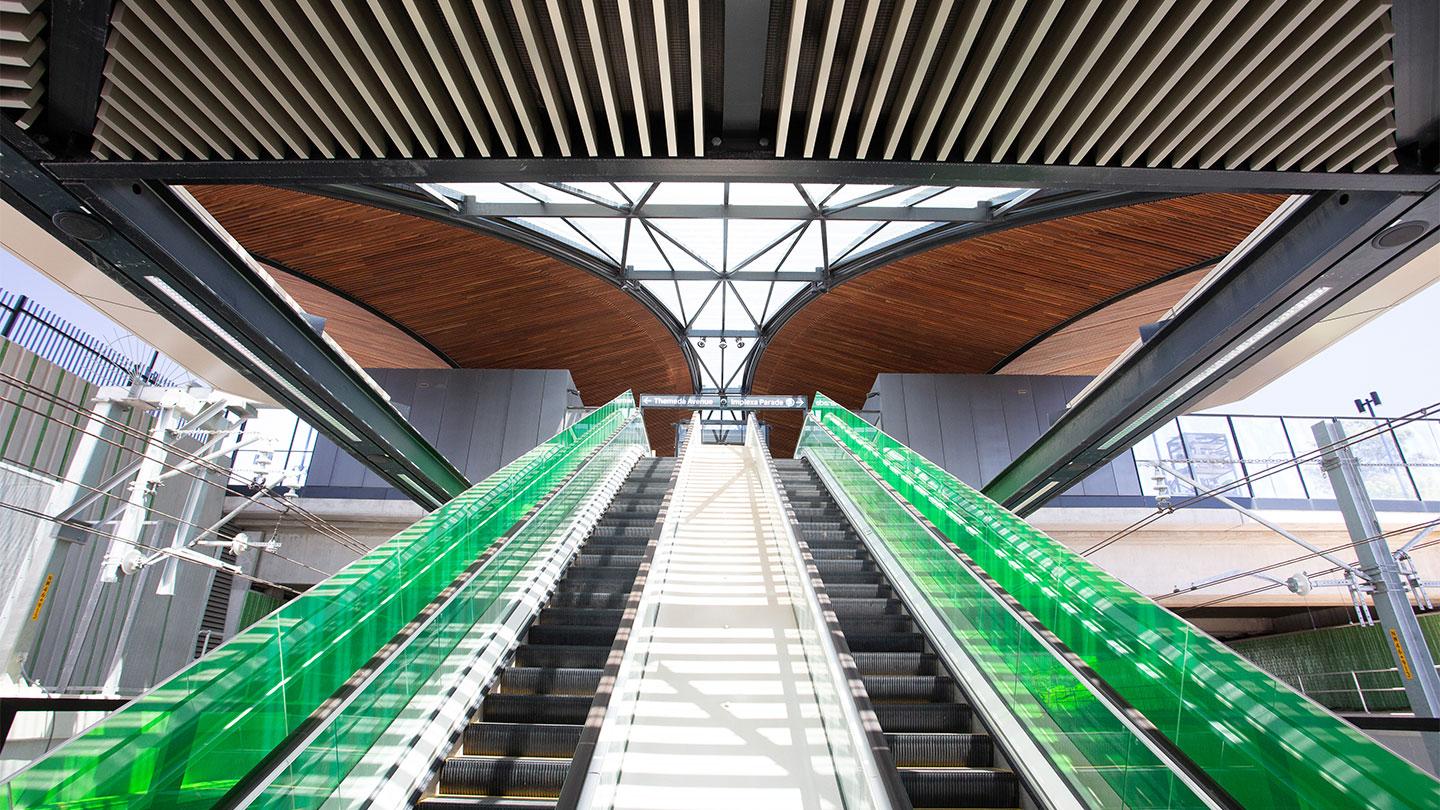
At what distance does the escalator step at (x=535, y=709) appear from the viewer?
4.92m

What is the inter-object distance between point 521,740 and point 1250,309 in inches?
246

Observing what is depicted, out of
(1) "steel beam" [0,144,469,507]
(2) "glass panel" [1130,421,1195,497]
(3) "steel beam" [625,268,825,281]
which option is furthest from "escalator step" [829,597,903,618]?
(2) "glass panel" [1130,421,1195,497]

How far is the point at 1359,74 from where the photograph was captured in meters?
3.78

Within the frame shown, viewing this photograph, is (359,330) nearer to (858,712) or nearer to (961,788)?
(858,712)

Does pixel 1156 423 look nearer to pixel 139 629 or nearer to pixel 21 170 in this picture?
Answer: pixel 21 170

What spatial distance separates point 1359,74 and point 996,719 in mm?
3803

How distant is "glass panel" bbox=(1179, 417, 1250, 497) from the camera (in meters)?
17.4

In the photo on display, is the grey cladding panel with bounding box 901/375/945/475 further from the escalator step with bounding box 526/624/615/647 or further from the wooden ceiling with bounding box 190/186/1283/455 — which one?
the escalator step with bounding box 526/624/615/647

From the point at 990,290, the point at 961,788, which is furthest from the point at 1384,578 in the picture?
the point at 990,290

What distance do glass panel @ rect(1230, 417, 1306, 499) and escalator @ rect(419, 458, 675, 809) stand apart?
49.4 ft

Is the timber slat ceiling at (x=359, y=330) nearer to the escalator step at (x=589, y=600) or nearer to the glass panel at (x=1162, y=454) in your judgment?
the escalator step at (x=589, y=600)

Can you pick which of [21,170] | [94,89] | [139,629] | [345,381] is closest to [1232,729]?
[94,89]

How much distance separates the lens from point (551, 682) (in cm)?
533

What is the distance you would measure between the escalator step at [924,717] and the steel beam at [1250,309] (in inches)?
151
